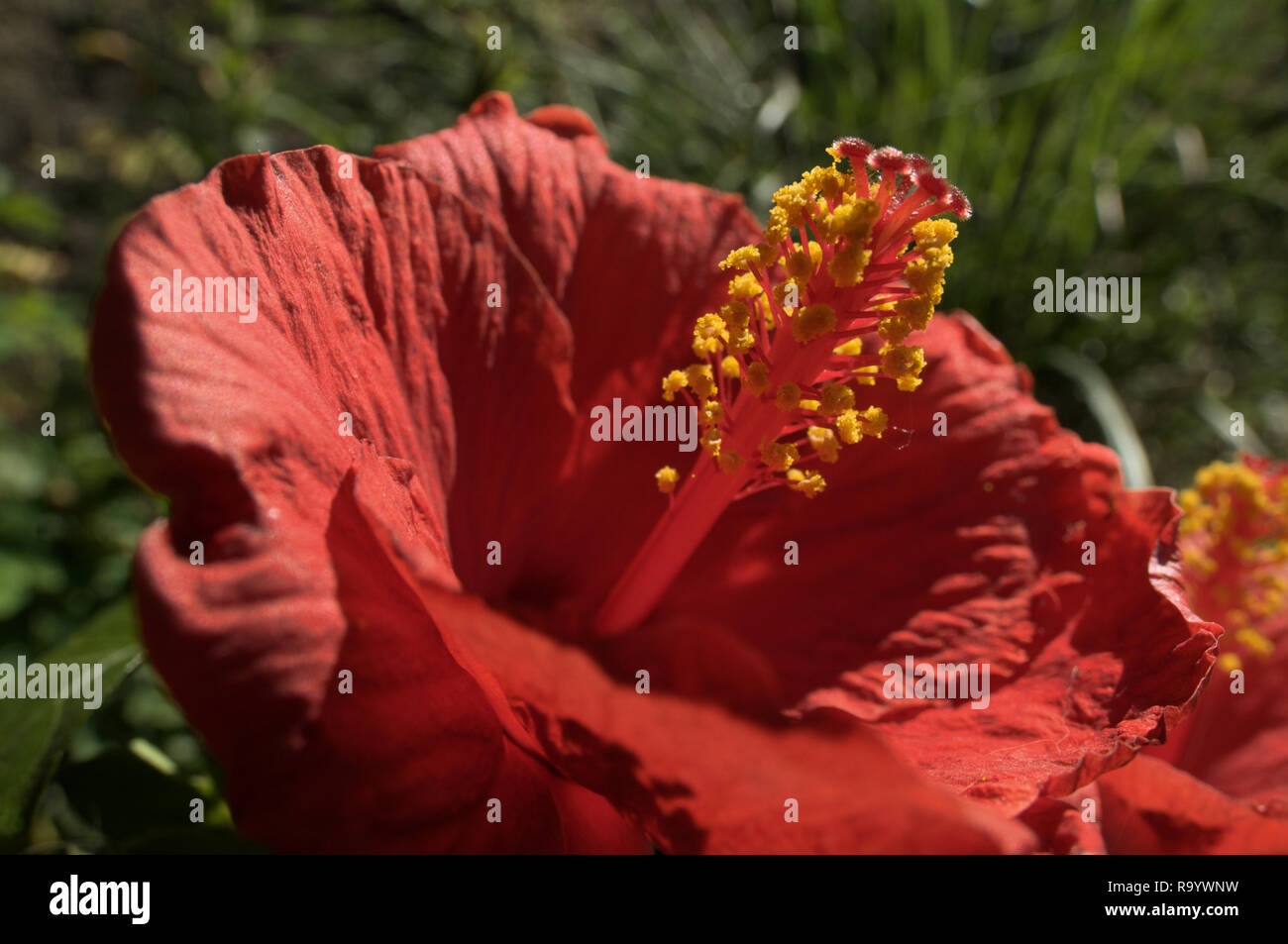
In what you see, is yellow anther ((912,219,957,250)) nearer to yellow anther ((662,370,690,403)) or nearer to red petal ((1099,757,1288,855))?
yellow anther ((662,370,690,403))

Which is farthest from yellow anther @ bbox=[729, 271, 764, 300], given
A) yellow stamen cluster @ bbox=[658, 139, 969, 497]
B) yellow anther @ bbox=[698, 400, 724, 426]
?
yellow anther @ bbox=[698, 400, 724, 426]

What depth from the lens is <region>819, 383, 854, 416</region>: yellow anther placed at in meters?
1.04

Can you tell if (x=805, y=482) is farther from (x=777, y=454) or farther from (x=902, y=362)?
(x=902, y=362)

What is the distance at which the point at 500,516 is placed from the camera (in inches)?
47.4

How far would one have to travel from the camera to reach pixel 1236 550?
1.45 m

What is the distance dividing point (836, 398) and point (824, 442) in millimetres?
55

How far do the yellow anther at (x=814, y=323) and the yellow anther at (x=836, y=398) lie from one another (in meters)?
0.06

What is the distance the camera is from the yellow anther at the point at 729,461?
41.5 inches

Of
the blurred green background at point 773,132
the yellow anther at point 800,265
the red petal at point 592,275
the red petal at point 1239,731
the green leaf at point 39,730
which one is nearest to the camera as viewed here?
the green leaf at point 39,730

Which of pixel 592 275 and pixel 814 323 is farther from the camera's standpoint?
pixel 592 275

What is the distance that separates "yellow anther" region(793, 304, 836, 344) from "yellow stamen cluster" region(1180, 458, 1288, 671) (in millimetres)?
722

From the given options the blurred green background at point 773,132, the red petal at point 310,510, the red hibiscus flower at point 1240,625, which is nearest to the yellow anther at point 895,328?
the red petal at point 310,510

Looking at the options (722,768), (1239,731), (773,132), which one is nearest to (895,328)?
(722,768)

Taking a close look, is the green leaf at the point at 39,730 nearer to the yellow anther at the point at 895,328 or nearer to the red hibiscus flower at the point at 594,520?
the red hibiscus flower at the point at 594,520
